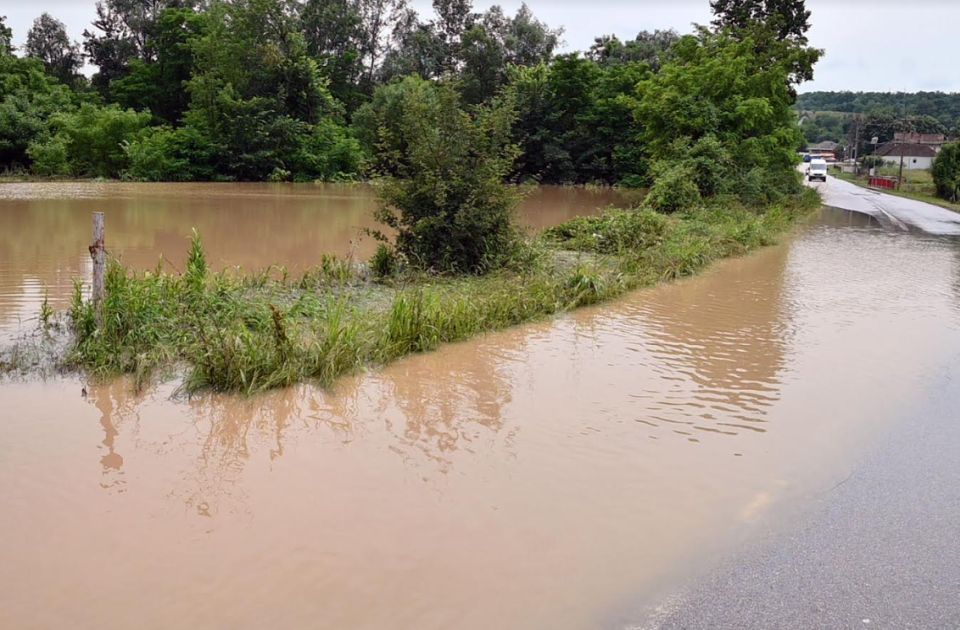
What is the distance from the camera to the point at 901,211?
32.3m

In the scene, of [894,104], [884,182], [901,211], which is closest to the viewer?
[901,211]

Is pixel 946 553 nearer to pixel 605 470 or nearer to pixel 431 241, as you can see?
pixel 605 470

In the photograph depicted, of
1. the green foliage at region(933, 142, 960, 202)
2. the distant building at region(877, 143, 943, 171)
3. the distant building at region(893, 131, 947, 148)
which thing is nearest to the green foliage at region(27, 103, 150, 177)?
the green foliage at region(933, 142, 960, 202)

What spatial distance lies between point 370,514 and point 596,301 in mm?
7197

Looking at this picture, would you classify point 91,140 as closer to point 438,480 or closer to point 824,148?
point 438,480

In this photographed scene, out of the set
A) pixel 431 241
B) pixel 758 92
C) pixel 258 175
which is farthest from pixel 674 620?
pixel 258 175

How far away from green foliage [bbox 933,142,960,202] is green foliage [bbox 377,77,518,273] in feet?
119

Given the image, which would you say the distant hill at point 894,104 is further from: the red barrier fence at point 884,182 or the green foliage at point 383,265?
the green foliage at point 383,265

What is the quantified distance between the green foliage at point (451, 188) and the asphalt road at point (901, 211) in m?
17.5

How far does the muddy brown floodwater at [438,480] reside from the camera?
A: 400cm

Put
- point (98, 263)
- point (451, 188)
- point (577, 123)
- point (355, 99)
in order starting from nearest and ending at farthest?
point (98, 263) → point (451, 188) → point (577, 123) → point (355, 99)

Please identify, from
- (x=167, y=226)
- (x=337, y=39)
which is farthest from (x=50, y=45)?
(x=167, y=226)

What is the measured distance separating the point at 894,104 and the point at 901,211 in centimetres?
10385

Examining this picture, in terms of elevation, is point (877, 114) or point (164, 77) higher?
point (877, 114)
